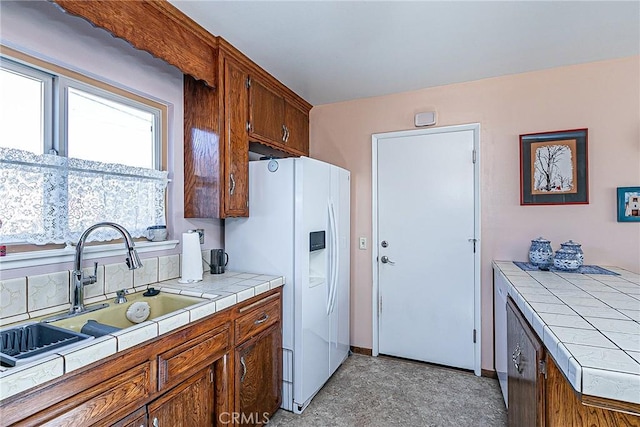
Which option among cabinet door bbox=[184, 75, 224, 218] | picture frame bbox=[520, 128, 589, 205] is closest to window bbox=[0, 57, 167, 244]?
cabinet door bbox=[184, 75, 224, 218]

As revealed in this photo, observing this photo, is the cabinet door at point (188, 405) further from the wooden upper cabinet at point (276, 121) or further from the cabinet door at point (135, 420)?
the wooden upper cabinet at point (276, 121)

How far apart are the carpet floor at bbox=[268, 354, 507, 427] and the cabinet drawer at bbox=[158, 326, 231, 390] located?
80cm

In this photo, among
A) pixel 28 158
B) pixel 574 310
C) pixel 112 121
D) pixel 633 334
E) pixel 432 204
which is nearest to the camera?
pixel 633 334

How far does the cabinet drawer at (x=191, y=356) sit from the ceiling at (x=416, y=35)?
1686 mm

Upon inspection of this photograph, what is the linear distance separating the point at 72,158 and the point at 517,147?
9.70 feet

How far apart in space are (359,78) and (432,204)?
1.23 metres

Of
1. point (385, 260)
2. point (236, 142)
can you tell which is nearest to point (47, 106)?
point (236, 142)

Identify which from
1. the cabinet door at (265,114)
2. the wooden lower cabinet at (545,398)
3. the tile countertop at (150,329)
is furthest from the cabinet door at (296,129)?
the wooden lower cabinet at (545,398)

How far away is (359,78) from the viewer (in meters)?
2.62

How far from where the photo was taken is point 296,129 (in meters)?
3.04

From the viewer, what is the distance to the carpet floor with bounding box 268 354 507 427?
81.7 inches

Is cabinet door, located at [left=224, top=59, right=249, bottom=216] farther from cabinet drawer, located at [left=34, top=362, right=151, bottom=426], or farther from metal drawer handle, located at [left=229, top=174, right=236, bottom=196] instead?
cabinet drawer, located at [left=34, top=362, right=151, bottom=426]

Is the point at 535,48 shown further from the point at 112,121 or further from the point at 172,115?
the point at 112,121

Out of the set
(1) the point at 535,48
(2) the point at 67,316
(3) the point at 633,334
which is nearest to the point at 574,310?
(3) the point at 633,334
